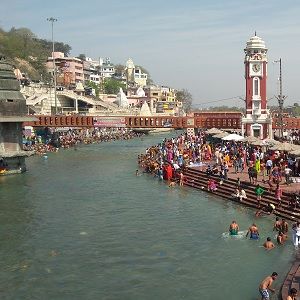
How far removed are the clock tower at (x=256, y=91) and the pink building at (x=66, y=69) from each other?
226ft

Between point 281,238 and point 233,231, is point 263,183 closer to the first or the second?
point 233,231

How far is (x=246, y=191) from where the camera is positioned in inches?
1092

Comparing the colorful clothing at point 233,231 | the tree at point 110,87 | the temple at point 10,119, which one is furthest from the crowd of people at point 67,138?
the tree at point 110,87

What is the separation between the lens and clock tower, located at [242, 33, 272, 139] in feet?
165

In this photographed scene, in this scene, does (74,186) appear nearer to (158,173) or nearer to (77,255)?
(158,173)

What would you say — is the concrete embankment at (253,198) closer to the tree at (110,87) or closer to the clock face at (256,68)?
the clock face at (256,68)

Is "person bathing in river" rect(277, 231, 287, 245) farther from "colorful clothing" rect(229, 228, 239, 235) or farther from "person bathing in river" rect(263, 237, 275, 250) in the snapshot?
"colorful clothing" rect(229, 228, 239, 235)

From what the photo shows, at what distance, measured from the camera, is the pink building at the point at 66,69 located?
385 feet

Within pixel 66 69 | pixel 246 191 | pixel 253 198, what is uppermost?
pixel 66 69

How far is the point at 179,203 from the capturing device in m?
28.2

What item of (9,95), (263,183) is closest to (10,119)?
(9,95)

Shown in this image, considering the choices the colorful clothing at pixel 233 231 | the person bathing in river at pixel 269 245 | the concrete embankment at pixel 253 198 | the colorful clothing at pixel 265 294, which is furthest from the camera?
the colorful clothing at pixel 233 231

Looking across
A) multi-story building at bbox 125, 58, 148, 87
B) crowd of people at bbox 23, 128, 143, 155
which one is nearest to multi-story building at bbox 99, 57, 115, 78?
multi-story building at bbox 125, 58, 148, 87

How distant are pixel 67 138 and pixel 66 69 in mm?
48953
